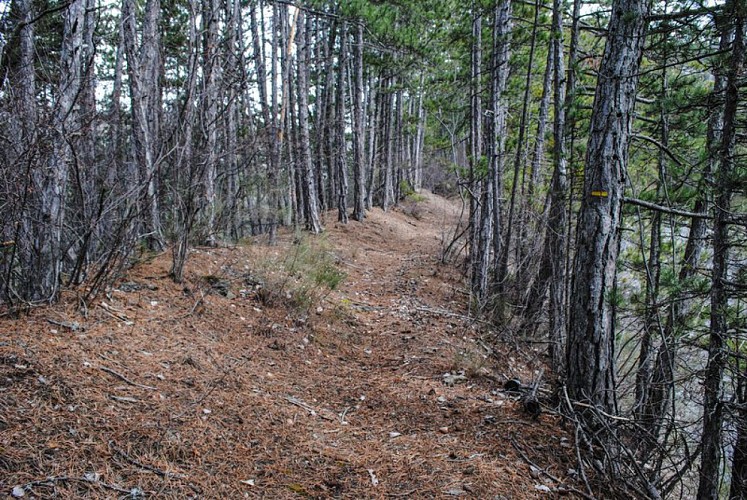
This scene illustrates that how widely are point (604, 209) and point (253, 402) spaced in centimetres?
310

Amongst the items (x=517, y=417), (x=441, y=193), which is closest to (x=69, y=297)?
(x=517, y=417)

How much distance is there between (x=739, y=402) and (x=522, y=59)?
21.6 feet

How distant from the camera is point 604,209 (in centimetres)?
316

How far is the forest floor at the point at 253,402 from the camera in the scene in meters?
2.58

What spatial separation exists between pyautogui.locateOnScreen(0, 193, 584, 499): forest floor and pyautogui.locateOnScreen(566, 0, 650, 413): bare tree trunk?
494mm

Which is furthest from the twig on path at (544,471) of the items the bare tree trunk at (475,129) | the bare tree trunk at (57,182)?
the bare tree trunk at (475,129)

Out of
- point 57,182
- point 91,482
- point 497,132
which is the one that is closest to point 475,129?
point 497,132

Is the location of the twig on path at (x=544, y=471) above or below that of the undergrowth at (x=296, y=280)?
below

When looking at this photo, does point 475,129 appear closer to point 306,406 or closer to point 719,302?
point 719,302

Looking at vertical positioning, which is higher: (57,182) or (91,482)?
(57,182)

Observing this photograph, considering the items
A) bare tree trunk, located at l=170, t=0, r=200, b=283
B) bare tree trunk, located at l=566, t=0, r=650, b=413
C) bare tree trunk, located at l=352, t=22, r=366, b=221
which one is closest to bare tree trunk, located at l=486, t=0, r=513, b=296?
bare tree trunk, located at l=566, t=0, r=650, b=413

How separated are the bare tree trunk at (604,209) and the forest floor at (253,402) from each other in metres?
0.49

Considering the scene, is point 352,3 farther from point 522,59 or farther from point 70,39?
point 70,39

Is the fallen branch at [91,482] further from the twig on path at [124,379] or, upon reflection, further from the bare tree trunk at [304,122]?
the bare tree trunk at [304,122]
